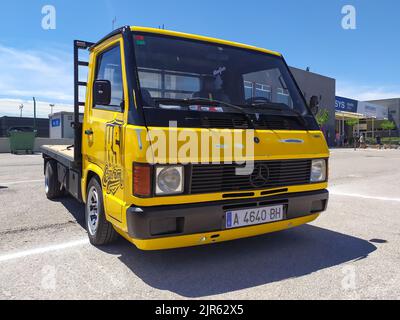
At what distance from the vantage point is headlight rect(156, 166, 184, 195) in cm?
302

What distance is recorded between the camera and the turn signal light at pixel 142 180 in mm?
2973

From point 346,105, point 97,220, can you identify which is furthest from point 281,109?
point 346,105

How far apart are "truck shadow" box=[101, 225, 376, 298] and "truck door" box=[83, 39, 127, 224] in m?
0.60

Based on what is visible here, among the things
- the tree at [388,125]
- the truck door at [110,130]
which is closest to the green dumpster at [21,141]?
the truck door at [110,130]

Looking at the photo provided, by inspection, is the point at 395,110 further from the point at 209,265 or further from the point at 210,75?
the point at 209,265

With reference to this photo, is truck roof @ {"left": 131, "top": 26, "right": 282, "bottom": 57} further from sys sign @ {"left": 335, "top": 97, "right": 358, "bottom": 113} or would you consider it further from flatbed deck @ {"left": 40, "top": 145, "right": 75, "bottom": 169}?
sys sign @ {"left": 335, "top": 97, "right": 358, "bottom": 113}

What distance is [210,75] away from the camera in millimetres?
3941

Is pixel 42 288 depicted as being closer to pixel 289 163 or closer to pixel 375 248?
pixel 289 163

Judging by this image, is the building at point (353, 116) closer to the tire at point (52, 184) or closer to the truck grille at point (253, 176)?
the tire at point (52, 184)

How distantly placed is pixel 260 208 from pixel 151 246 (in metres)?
1.07

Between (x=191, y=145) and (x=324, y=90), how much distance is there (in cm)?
4048

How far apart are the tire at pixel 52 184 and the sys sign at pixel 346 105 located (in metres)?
41.1
